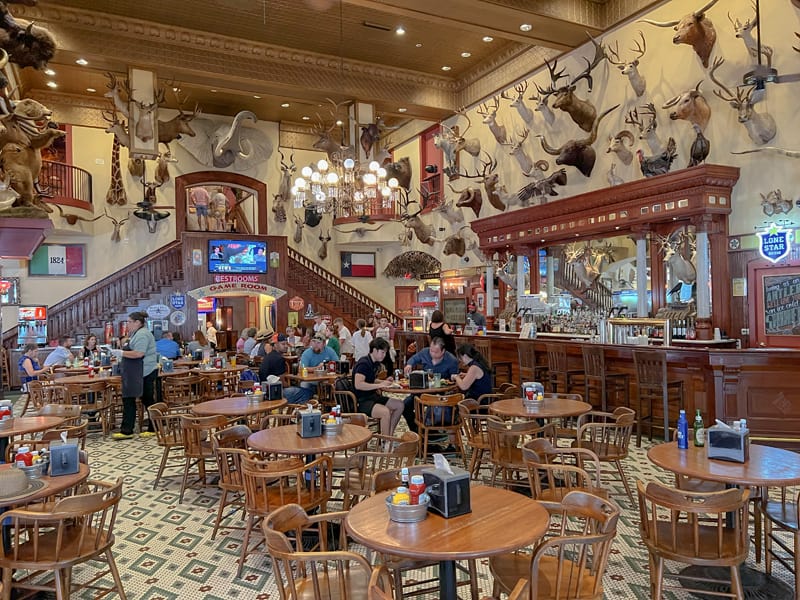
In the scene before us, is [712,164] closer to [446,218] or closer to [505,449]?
[505,449]

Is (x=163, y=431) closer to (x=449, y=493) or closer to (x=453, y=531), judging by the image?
(x=449, y=493)

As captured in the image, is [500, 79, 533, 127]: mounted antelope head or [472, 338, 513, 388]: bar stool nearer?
[472, 338, 513, 388]: bar stool

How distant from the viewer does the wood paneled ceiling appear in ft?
31.8

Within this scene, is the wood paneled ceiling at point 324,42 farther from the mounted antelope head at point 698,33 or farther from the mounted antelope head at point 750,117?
the mounted antelope head at point 750,117

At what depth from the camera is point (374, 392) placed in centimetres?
644

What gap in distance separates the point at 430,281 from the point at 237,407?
1169 centimetres

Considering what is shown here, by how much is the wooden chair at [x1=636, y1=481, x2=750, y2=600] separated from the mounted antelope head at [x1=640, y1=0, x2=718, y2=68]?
24.0ft

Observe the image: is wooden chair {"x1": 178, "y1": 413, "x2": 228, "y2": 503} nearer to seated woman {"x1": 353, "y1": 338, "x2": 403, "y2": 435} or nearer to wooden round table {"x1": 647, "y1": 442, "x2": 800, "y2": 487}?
seated woman {"x1": 353, "y1": 338, "x2": 403, "y2": 435}

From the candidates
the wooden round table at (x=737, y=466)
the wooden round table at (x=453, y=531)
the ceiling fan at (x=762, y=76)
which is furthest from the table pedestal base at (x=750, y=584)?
the ceiling fan at (x=762, y=76)

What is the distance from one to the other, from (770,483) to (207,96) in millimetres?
15867

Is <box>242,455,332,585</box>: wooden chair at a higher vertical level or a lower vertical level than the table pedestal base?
higher

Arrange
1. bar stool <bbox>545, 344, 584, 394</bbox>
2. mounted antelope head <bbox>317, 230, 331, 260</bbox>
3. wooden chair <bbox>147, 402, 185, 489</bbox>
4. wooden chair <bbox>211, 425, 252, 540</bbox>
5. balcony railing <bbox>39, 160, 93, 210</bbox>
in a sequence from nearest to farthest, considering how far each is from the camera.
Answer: wooden chair <bbox>211, 425, 252, 540</bbox>
wooden chair <bbox>147, 402, 185, 489</bbox>
bar stool <bbox>545, 344, 584, 394</bbox>
balcony railing <bbox>39, 160, 93, 210</bbox>
mounted antelope head <bbox>317, 230, 331, 260</bbox>

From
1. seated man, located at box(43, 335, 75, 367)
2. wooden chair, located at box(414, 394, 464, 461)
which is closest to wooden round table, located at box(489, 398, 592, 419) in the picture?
wooden chair, located at box(414, 394, 464, 461)

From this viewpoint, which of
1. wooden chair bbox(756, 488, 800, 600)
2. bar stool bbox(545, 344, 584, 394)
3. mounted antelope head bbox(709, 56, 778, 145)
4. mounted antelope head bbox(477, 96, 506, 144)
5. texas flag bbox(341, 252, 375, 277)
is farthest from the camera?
texas flag bbox(341, 252, 375, 277)
